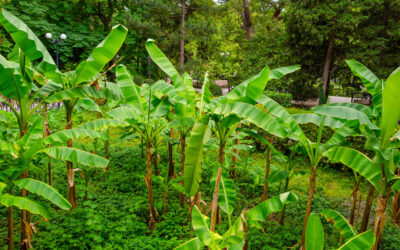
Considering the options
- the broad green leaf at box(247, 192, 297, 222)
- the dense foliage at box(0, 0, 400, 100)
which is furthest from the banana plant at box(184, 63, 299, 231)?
the dense foliage at box(0, 0, 400, 100)

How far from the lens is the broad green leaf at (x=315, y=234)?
2.29 m

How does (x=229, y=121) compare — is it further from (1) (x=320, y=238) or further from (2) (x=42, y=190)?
(2) (x=42, y=190)

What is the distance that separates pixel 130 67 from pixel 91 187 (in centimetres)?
1314

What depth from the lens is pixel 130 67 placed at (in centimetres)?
1731

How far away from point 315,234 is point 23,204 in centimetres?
289

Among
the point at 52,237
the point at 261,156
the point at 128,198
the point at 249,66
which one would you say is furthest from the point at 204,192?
the point at 249,66

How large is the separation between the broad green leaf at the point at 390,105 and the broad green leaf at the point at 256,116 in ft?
3.51

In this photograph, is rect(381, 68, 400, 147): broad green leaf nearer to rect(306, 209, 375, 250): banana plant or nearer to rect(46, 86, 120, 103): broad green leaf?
rect(306, 209, 375, 250): banana plant

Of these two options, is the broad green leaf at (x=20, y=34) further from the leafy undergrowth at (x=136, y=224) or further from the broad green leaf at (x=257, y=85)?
the broad green leaf at (x=257, y=85)

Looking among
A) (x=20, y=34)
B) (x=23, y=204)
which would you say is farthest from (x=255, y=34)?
(x=23, y=204)

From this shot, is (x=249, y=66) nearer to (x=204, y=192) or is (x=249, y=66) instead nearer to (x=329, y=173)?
(x=329, y=173)

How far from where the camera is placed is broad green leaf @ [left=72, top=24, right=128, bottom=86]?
3.38 m

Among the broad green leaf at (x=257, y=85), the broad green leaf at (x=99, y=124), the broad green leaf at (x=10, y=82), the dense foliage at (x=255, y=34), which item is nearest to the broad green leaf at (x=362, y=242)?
the broad green leaf at (x=257, y=85)

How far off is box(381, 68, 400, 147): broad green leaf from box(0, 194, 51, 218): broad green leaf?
3776 mm
